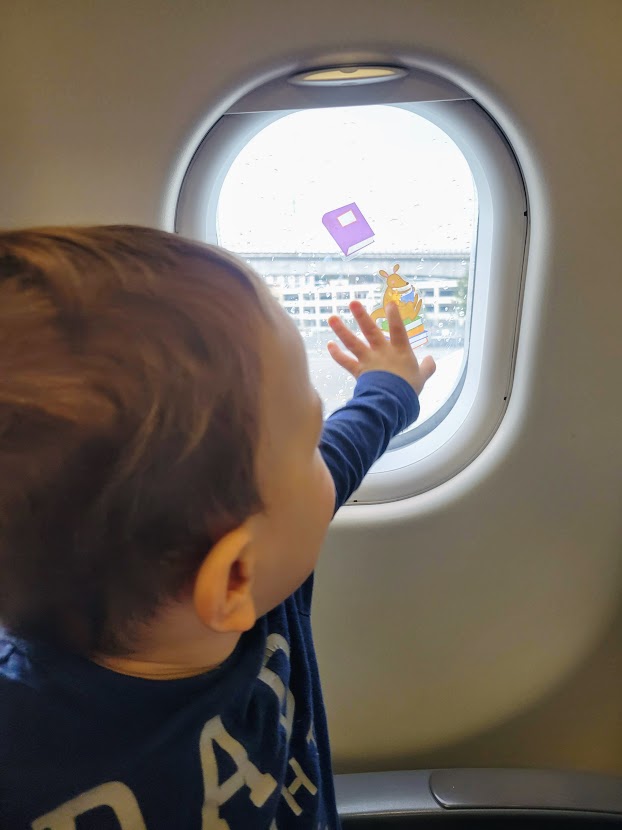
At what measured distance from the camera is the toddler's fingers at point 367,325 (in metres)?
0.74

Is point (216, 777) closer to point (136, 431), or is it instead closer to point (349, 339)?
point (136, 431)

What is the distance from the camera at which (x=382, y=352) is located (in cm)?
78

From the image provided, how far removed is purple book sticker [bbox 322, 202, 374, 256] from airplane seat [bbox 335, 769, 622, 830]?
710 millimetres

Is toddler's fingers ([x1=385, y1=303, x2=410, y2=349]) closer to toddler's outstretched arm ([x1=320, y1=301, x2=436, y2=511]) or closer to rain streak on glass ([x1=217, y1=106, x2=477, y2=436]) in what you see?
toddler's outstretched arm ([x1=320, y1=301, x2=436, y2=511])

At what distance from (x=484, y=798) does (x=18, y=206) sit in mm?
909

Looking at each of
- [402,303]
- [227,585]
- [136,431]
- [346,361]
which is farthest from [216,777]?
[402,303]

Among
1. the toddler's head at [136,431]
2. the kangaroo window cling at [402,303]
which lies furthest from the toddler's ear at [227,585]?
the kangaroo window cling at [402,303]

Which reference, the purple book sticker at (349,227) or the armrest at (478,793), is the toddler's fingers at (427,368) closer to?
the purple book sticker at (349,227)

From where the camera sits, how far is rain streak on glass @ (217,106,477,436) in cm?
84

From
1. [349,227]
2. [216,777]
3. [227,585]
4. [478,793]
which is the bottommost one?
[478,793]

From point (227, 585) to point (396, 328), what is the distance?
396 mm

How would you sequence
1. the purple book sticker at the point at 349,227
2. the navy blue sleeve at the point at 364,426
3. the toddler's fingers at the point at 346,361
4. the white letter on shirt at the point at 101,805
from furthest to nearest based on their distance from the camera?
the purple book sticker at the point at 349,227
the toddler's fingers at the point at 346,361
the navy blue sleeve at the point at 364,426
the white letter on shirt at the point at 101,805

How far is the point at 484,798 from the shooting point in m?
0.87

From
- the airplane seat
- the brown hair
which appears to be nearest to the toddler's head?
the brown hair
